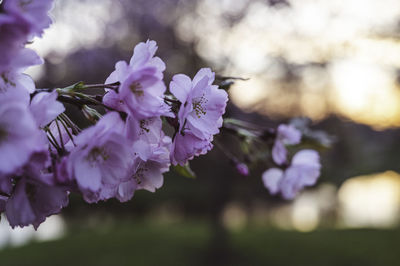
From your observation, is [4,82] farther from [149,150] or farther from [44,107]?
[149,150]

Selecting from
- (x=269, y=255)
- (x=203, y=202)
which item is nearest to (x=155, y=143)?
(x=269, y=255)

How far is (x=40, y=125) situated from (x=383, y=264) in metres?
6.37

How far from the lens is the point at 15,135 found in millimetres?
396

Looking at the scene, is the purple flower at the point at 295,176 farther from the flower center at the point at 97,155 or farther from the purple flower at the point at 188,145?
the flower center at the point at 97,155

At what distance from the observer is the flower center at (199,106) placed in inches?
22.3

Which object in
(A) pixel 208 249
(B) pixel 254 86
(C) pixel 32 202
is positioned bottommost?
(C) pixel 32 202

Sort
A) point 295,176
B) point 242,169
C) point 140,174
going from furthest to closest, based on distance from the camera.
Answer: point 295,176, point 242,169, point 140,174

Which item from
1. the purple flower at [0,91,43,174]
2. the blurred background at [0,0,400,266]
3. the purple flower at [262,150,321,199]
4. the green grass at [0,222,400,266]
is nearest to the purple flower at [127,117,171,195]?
the purple flower at [0,91,43,174]

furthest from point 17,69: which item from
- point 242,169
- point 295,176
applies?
point 295,176

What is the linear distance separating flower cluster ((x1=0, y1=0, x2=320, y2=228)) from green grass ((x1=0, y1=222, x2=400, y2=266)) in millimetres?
5709

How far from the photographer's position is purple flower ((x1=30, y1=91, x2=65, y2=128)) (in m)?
0.45

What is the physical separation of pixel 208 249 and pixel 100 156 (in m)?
6.15

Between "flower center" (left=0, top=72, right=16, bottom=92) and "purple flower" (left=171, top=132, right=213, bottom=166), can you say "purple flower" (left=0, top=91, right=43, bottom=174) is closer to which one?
"flower center" (left=0, top=72, right=16, bottom=92)

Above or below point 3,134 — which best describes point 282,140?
above
